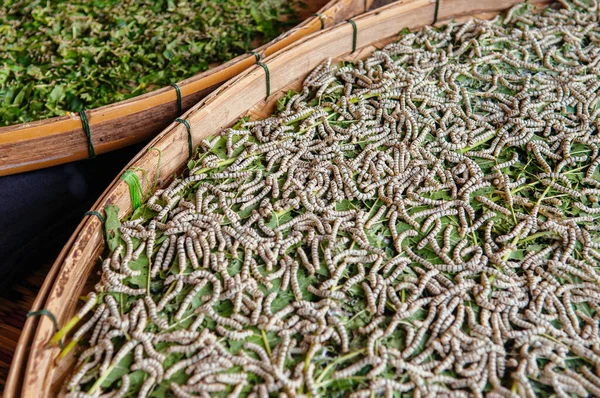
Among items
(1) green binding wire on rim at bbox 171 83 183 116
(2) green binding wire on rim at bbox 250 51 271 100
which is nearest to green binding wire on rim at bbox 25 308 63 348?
(1) green binding wire on rim at bbox 171 83 183 116

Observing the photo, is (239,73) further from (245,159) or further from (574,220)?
(574,220)

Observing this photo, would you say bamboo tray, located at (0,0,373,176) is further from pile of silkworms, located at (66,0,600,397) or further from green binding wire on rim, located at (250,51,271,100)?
pile of silkworms, located at (66,0,600,397)

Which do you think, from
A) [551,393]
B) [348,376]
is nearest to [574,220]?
[551,393]

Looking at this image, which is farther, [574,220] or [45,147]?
[45,147]

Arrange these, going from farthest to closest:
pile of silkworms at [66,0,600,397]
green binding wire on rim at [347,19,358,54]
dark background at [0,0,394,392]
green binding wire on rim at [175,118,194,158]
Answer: green binding wire on rim at [347,19,358,54]
dark background at [0,0,394,392]
green binding wire on rim at [175,118,194,158]
pile of silkworms at [66,0,600,397]

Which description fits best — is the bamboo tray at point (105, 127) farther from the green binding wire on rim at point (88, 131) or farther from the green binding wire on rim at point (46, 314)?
the green binding wire on rim at point (46, 314)

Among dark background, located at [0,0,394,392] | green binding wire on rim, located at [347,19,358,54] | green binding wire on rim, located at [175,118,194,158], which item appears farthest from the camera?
green binding wire on rim, located at [347,19,358,54]

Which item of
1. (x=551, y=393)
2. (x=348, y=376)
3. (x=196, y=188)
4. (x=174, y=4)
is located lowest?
(x=551, y=393)
